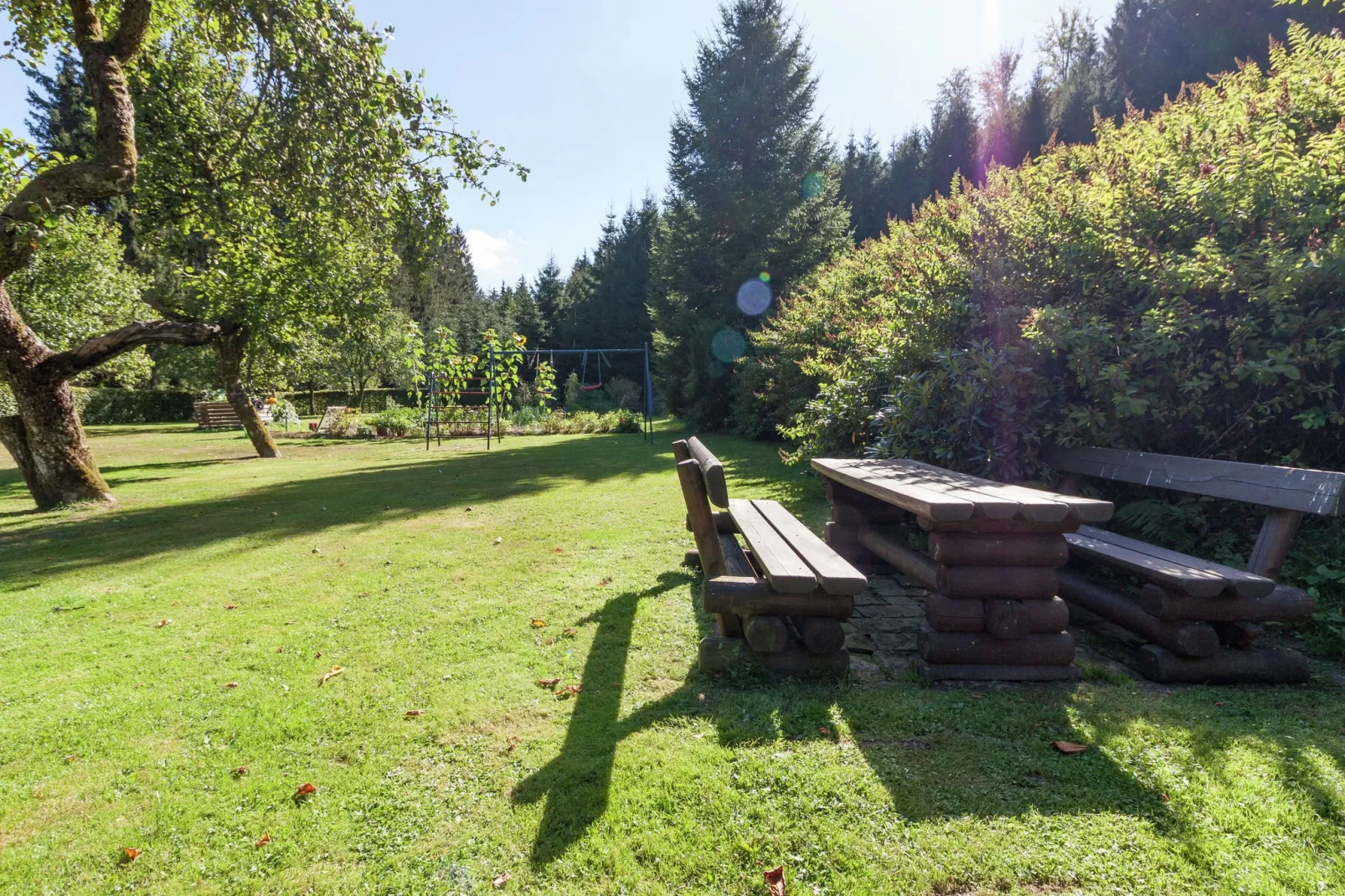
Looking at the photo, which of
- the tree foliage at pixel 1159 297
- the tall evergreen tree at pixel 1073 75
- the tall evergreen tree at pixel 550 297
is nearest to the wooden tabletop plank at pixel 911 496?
the tree foliage at pixel 1159 297

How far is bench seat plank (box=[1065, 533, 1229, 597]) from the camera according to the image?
271 cm

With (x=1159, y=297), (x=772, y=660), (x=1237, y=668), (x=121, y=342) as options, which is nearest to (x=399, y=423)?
(x=121, y=342)

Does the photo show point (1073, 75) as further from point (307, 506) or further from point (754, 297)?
point (307, 506)

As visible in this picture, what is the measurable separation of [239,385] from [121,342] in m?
6.38

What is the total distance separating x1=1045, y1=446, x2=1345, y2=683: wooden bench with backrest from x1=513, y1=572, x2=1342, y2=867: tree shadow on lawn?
0.42 metres

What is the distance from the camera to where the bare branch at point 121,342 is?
7641 millimetres

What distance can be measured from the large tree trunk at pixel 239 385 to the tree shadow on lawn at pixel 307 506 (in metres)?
1.46

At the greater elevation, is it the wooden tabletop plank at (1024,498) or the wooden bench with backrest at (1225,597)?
the wooden tabletop plank at (1024,498)

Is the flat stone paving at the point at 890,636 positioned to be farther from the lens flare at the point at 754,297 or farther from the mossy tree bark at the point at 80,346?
the lens flare at the point at 754,297

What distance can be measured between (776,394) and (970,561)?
33.8ft

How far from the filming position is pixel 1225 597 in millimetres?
2910

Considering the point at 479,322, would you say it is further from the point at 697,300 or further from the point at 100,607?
the point at 100,607

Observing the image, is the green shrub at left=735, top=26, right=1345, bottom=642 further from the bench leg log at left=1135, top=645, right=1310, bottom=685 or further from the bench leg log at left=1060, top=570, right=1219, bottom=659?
the bench leg log at left=1060, top=570, right=1219, bottom=659

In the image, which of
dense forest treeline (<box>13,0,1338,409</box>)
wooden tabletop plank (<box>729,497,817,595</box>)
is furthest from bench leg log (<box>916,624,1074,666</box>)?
dense forest treeline (<box>13,0,1338,409</box>)
